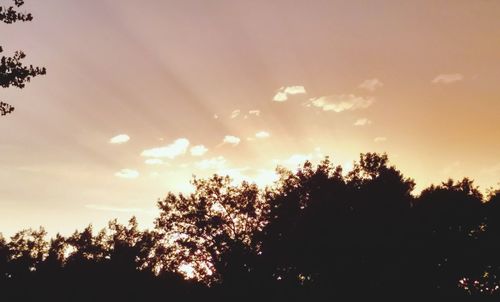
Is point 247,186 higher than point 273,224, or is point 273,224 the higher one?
point 247,186

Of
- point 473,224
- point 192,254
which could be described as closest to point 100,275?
point 192,254

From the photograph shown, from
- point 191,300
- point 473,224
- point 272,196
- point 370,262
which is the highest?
point 272,196

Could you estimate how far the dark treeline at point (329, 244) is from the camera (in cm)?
4266

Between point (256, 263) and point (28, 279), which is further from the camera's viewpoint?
point (28, 279)

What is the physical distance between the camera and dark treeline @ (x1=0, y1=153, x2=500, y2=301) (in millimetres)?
42656

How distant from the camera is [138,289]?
2213 inches

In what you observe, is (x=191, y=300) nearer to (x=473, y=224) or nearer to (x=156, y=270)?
(x=156, y=270)

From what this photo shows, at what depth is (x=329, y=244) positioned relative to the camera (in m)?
43.1

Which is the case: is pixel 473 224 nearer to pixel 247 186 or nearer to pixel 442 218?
pixel 442 218

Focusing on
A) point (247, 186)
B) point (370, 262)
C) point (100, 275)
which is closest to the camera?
point (370, 262)

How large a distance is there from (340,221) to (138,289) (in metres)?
34.9

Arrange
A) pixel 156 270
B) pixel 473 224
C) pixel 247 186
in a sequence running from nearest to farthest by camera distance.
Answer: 1. pixel 473 224
2. pixel 247 186
3. pixel 156 270

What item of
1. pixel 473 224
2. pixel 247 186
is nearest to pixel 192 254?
pixel 247 186

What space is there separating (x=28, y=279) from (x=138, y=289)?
17.8 meters
